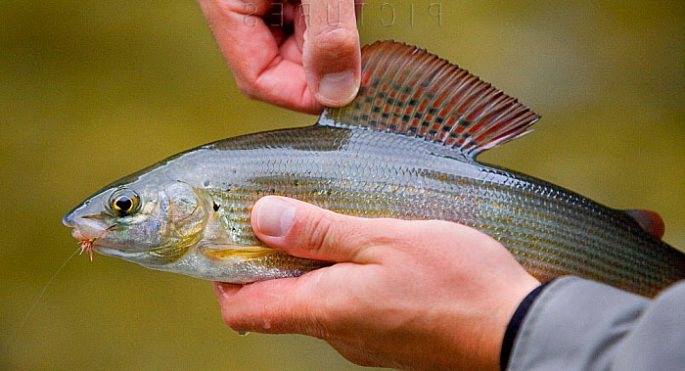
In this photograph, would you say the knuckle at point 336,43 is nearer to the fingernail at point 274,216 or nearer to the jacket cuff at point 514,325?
the fingernail at point 274,216

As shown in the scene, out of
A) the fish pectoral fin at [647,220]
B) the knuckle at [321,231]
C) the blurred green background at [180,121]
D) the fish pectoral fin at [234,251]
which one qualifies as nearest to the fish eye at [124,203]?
the fish pectoral fin at [234,251]

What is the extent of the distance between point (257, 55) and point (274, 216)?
617 millimetres

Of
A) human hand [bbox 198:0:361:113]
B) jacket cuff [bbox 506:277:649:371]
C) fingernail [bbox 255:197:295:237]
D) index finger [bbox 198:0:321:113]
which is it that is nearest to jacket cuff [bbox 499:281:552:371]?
jacket cuff [bbox 506:277:649:371]

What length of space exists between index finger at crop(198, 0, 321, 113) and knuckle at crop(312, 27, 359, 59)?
0.30 metres

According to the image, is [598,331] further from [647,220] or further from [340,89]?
[340,89]

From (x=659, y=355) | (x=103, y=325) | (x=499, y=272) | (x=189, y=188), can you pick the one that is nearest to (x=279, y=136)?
(x=189, y=188)

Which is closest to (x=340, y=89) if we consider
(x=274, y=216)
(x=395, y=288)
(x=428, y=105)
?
(x=428, y=105)

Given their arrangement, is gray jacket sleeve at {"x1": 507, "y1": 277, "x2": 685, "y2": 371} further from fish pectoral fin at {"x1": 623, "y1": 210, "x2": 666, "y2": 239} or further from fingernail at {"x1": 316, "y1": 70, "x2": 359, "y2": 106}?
fingernail at {"x1": 316, "y1": 70, "x2": 359, "y2": 106}

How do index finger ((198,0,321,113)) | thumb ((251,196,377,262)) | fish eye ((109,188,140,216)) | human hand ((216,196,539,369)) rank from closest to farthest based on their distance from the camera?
human hand ((216,196,539,369)), thumb ((251,196,377,262)), fish eye ((109,188,140,216)), index finger ((198,0,321,113))

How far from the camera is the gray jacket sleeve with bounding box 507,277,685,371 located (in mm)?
916

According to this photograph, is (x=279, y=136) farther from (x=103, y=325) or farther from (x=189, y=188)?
(x=103, y=325)

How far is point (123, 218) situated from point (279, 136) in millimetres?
371

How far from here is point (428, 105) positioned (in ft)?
5.14

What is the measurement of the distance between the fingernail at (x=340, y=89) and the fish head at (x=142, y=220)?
0.35 meters
